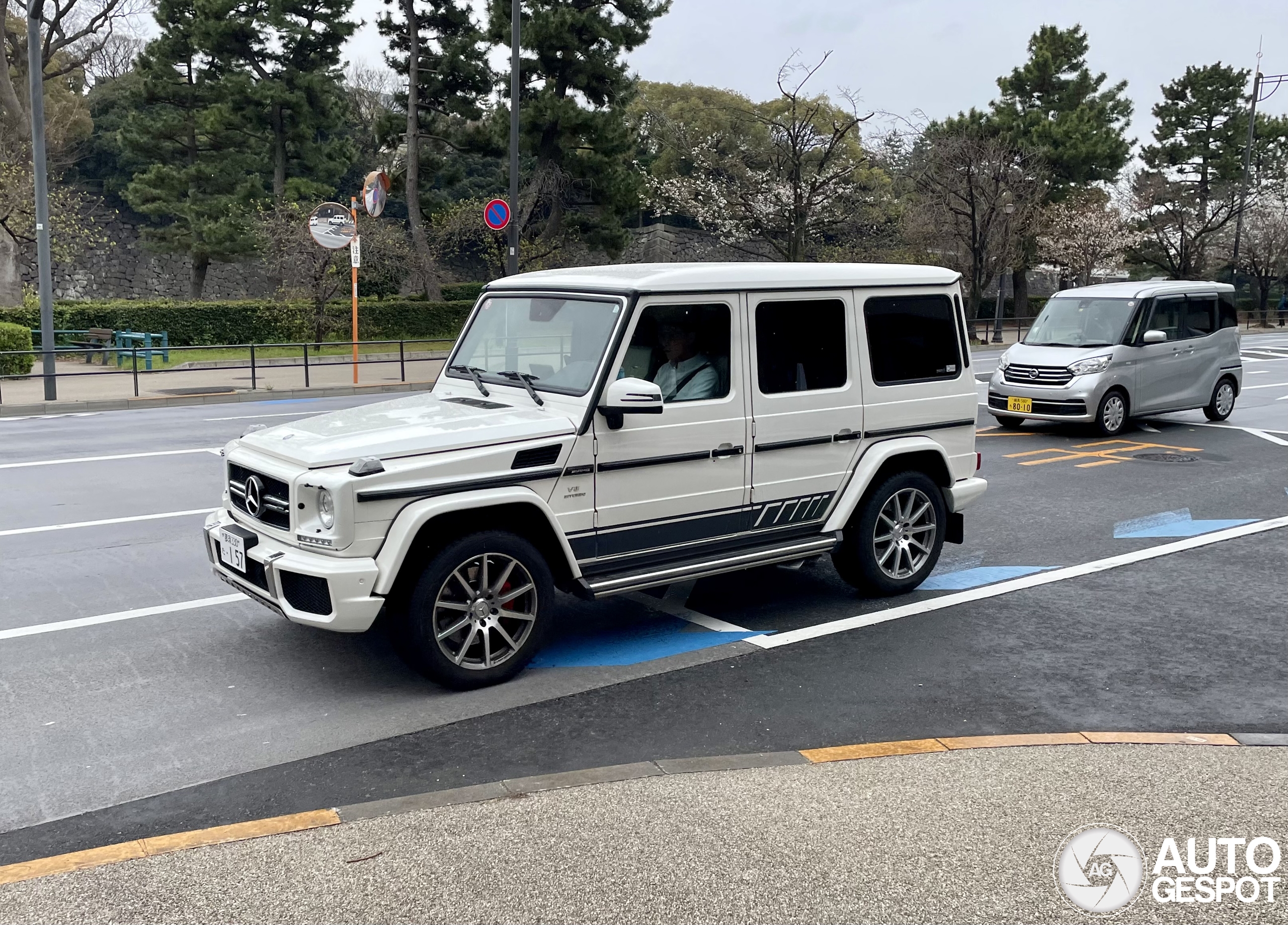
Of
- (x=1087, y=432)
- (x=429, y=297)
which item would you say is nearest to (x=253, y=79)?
(x=429, y=297)

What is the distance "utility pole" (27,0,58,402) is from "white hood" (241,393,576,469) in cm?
1585

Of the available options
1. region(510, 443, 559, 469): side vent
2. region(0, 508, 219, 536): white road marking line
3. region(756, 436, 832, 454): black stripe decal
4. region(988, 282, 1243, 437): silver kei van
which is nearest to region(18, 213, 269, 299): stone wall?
region(988, 282, 1243, 437): silver kei van

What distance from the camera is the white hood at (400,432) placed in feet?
17.7

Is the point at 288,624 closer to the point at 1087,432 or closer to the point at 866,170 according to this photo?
the point at 1087,432

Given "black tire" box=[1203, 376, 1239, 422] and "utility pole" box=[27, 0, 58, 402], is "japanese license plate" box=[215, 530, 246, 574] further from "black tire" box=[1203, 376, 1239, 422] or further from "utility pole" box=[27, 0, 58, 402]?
"utility pole" box=[27, 0, 58, 402]

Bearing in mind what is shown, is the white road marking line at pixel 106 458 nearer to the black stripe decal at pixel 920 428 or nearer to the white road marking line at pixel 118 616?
the white road marking line at pixel 118 616

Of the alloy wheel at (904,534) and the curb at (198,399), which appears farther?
the curb at (198,399)

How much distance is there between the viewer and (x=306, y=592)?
17.6 ft

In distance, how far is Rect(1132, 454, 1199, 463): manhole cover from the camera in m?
13.3

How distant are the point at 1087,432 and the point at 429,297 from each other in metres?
30.1

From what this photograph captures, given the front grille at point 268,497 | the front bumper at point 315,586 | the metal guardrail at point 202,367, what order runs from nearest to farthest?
the front bumper at point 315,586, the front grille at point 268,497, the metal guardrail at point 202,367

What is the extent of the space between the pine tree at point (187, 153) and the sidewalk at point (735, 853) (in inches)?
1618

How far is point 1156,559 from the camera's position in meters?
8.59

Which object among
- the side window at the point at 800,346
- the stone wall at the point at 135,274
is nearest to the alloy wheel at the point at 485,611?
the side window at the point at 800,346
